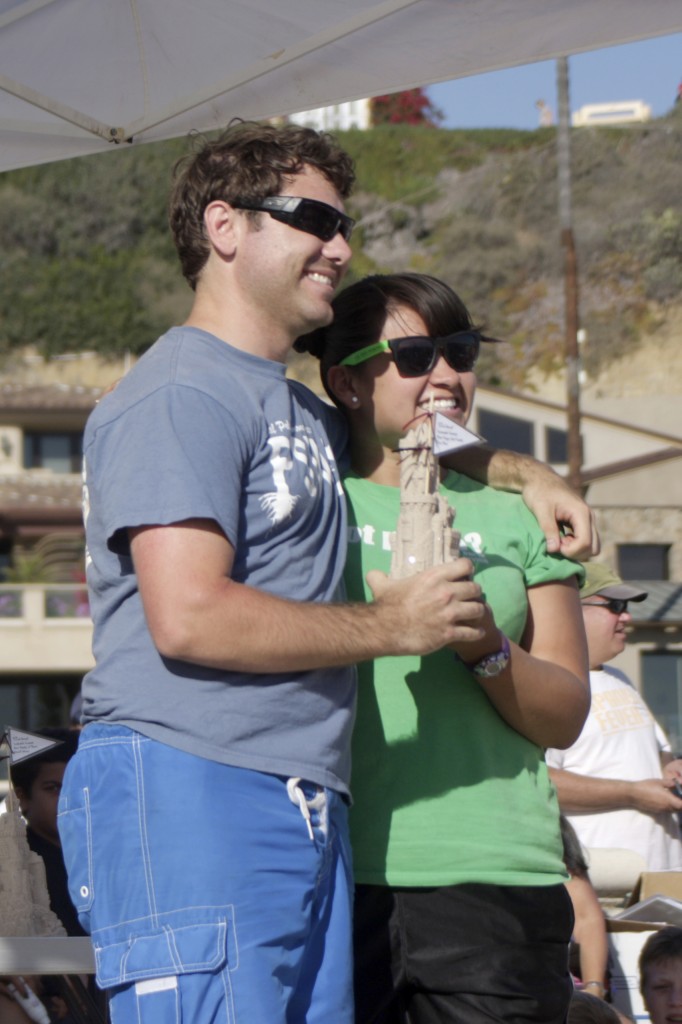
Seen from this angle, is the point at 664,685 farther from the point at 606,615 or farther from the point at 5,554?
the point at 606,615

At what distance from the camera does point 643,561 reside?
35.2 m

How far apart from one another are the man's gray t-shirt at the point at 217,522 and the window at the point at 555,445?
121 feet

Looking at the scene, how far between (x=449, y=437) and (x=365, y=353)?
0.50 metres

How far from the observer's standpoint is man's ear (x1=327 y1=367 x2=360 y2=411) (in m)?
2.92

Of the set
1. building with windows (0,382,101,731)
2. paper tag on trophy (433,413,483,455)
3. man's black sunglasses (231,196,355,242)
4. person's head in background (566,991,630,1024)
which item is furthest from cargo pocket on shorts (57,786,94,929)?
building with windows (0,382,101,731)

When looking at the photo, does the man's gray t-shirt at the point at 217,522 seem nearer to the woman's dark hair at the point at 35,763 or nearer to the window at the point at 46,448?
the woman's dark hair at the point at 35,763

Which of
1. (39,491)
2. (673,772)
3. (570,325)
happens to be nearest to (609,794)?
(673,772)

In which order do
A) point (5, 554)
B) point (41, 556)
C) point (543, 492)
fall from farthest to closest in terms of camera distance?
point (5, 554)
point (41, 556)
point (543, 492)

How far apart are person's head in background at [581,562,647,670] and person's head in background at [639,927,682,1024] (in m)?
1.41

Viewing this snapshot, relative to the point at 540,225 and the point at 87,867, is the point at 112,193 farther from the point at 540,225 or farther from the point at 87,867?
the point at 87,867

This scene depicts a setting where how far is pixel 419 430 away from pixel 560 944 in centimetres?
101

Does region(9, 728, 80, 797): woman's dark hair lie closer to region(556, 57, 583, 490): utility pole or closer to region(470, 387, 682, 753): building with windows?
region(470, 387, 682, 753): building with windows

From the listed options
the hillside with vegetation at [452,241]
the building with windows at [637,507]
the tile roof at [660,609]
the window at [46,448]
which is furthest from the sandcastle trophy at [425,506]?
the hillside with vegetation at [452,241]

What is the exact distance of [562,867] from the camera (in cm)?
271
